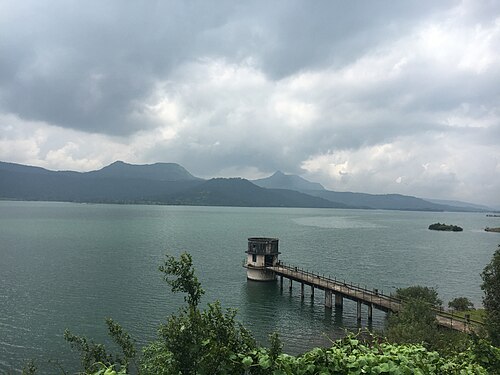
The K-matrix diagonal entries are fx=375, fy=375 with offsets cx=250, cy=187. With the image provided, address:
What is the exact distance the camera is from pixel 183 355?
8859 mm

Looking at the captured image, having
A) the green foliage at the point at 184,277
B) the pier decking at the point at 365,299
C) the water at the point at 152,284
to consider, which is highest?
the green foliage at the point at 184,277

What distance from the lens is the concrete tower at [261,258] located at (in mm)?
68750

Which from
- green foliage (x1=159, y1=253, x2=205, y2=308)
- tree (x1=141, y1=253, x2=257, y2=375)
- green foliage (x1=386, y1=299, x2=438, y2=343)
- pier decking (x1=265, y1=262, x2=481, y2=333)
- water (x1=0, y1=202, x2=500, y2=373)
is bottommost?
water (x1=0, y1=202, x2=500, y2=373)

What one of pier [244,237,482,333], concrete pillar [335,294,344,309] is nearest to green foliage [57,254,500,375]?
pier [244,237,482,333]

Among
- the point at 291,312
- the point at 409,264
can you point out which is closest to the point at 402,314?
the point at 291,312

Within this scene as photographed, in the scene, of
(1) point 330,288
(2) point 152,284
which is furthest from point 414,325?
(2) point 152,284

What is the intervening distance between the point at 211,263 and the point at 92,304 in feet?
117

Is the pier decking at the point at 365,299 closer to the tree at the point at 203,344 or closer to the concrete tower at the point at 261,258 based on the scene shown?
the concrete tower at the point at 261,258

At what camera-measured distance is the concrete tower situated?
226 ft

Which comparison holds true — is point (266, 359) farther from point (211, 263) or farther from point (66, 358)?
point (211, 263)

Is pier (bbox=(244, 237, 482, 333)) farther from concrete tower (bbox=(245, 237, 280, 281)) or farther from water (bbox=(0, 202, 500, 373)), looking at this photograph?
water (bbox=(0, 202, 500, 373))

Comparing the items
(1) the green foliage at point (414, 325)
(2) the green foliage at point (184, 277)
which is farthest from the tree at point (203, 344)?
(1) the green foliage at point (414, 325)

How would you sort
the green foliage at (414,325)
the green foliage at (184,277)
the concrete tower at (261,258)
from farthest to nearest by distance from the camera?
the concrete tower at (261,258) < the green foliage at (414,325) < the green foliage at (184,277)

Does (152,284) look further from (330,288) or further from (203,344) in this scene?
(203,344)
